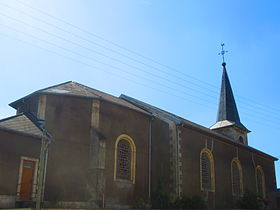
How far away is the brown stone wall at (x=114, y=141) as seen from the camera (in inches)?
731

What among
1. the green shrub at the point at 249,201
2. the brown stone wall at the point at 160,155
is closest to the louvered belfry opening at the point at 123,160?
the brown stone wall at the point at 160,155

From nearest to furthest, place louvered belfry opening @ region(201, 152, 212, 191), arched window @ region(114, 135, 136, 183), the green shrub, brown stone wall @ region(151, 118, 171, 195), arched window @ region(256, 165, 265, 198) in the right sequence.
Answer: arched window @ region(114, 135, 136, 183) → brown stone wall @ region(151, 118, 171, 195) → louvered belfry opening @ region(201, 152, 212, 191) → the green shrub → arched window @ region(256, 165, 265, 198)

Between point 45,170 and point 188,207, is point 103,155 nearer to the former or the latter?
point 45,170

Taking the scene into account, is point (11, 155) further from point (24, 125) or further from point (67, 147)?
point (67, 147)

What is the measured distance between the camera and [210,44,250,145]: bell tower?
34188 millimetres

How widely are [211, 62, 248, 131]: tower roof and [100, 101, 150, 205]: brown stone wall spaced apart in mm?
15258

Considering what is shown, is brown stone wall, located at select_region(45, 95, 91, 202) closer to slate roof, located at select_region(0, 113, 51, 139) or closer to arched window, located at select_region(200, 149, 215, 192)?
slate roof, located at select_region(0, 113, 51, 139)

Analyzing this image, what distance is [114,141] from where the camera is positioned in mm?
19328

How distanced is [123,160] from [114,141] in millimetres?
1298

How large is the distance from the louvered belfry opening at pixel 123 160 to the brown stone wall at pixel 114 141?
1.59 feet

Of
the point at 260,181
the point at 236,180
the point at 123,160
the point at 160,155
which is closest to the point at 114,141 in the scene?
the point at 123,160

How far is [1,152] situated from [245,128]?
2669cm

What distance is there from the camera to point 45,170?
16.8 m

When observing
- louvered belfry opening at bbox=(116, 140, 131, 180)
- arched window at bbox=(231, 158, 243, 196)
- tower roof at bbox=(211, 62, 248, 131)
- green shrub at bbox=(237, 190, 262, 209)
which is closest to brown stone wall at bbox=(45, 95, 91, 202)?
louvered belfry opening at bbox=(116, 140, 131, 180)
